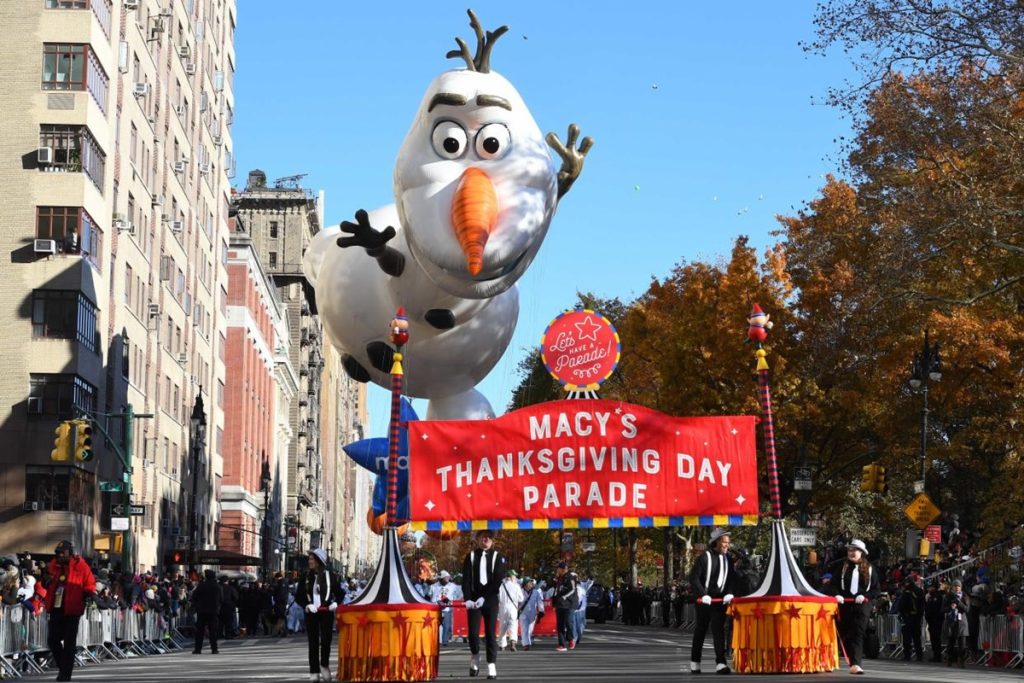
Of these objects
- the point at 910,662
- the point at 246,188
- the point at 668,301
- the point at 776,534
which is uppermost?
the point at 246,188

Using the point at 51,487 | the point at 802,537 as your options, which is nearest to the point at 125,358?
the point at 51,487

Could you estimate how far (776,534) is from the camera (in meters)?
19.0

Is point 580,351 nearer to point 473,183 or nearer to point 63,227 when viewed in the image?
point 473,183

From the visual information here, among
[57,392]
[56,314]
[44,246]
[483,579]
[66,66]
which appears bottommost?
[483,579]

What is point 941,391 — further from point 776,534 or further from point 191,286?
point 191,286

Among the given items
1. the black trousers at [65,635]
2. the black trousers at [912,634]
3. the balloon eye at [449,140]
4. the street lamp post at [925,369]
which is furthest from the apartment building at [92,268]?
the balloon eye at [449,140]

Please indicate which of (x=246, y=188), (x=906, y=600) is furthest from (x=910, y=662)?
(x=246, y=188)

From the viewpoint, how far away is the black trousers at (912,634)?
29.2 meters

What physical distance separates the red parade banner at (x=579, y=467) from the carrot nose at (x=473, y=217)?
183cm

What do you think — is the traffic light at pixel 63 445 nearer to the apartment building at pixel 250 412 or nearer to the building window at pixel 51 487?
the building window at pixel 51 487

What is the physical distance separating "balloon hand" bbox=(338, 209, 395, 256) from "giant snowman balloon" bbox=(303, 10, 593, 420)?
1 centimetres

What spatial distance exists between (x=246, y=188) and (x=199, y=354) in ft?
149

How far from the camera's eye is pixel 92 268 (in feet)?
161

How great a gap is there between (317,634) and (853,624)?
19.2 feet
